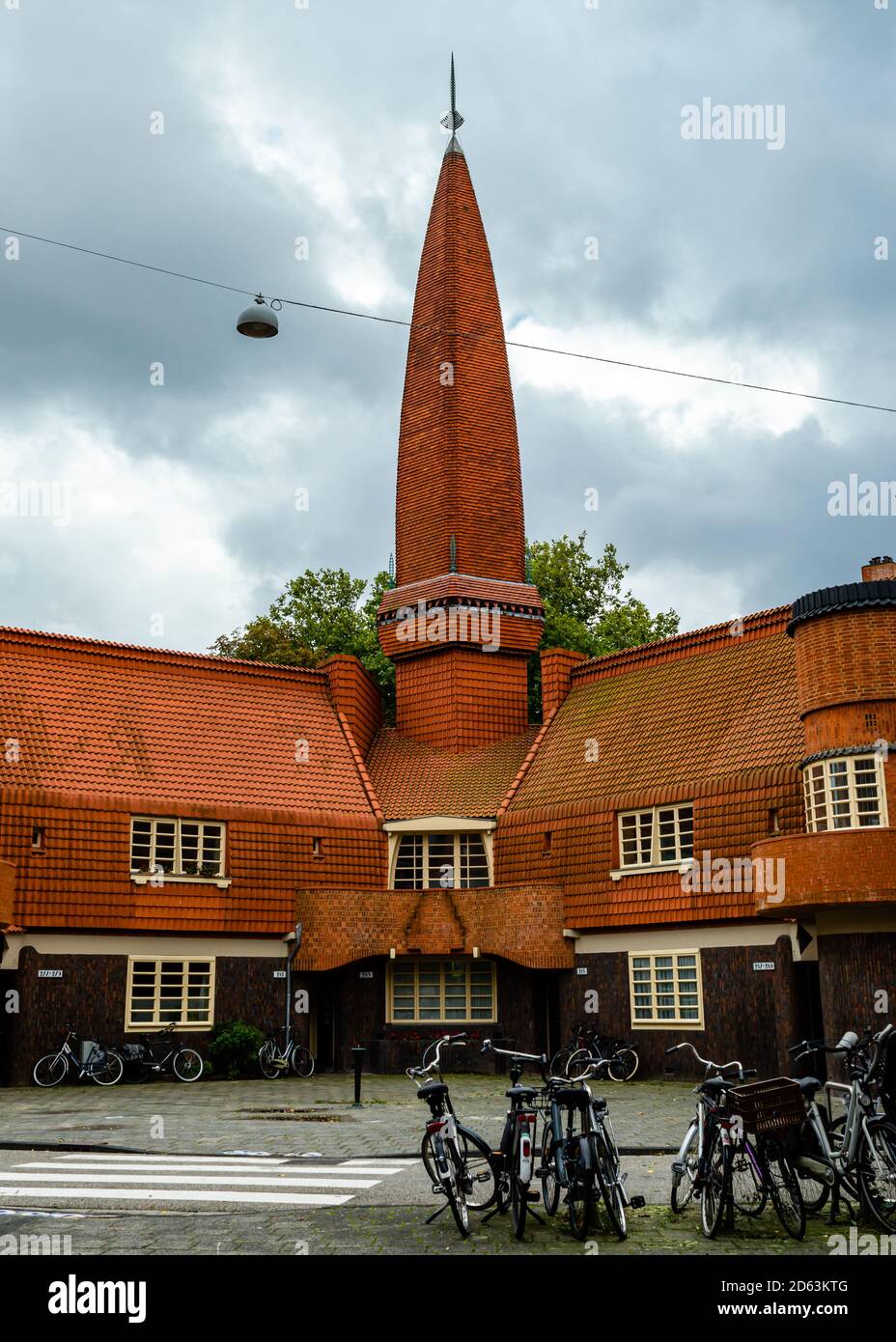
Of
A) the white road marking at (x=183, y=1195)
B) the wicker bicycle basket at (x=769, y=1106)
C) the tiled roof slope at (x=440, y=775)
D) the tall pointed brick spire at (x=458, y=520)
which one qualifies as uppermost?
the tall pointed brick spire at (x=458, y=520)

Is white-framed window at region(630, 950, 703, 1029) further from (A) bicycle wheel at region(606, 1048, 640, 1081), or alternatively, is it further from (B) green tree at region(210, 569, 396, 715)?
(B) green tree at region(210, 569, 396, 715)

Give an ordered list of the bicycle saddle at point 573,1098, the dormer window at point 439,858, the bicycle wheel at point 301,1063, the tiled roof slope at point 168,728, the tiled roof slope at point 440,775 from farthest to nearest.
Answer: the tiled roof slope at point 440,775 < the dormer window at point 439,858 < the tiled roof slope at point 168,728 < the bicycle wheel at point 301,1063 < the bicycle saddle at point 573,1098

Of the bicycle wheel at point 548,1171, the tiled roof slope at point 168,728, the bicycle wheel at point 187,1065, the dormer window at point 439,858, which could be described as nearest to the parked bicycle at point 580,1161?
the bicycle wheel at point 548,1171

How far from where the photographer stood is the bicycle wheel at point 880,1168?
30.4 feet

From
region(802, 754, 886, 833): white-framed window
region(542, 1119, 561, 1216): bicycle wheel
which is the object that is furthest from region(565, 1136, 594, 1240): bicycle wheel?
region(802, 754, 886, 833): white-framed window

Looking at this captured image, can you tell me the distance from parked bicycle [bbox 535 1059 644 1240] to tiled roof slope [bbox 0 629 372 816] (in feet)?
64.9

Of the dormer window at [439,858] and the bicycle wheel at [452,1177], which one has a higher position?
A: the dormer window at [439,858]

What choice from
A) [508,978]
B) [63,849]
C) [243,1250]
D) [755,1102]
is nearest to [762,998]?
[508,978]

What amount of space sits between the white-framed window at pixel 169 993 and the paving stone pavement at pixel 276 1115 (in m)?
A: 1.59

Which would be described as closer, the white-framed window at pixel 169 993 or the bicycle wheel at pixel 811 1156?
the bicycle wheel at pixel 811 1156

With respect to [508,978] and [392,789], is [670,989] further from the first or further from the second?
[392,789]

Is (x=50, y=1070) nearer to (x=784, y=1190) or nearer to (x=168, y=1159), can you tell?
→ (x=168, y=1159)

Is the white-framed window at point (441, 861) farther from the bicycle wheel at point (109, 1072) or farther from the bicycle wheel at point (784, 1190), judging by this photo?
the bicycle wheel at point (784, 1190)

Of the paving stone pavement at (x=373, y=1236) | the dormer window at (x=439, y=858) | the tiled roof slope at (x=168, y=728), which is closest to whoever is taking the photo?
the paving stone pavement at (x=373, y=1236)
